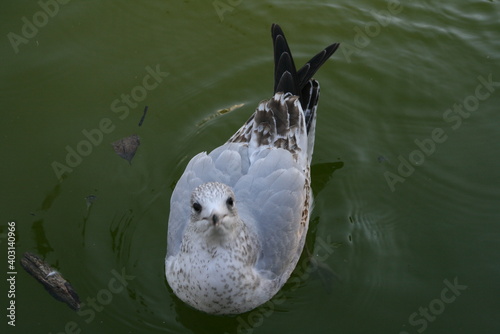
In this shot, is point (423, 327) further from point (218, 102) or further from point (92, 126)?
point (92, 126)

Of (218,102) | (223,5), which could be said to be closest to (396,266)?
(218,102)

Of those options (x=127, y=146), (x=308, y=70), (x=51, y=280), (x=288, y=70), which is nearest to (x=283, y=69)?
(x=288, y=70)

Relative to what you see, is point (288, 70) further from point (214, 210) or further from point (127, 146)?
point (214, 210)

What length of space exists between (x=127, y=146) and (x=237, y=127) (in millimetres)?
1013

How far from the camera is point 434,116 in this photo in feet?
19.9

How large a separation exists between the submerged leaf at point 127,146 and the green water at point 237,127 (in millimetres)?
72

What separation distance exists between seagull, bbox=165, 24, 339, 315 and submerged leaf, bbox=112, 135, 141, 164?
102 cm

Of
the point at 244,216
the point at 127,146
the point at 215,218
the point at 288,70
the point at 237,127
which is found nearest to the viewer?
the point at 215,218

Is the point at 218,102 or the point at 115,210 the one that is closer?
the point at 115,210

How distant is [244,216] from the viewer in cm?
429

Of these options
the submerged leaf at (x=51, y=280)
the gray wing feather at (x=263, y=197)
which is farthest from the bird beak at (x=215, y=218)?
the submerged leaf at (x=51, y=280)

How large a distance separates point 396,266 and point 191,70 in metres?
2.76

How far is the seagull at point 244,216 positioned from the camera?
4.02 metres

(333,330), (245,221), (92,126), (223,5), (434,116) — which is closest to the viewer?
(245,221)
